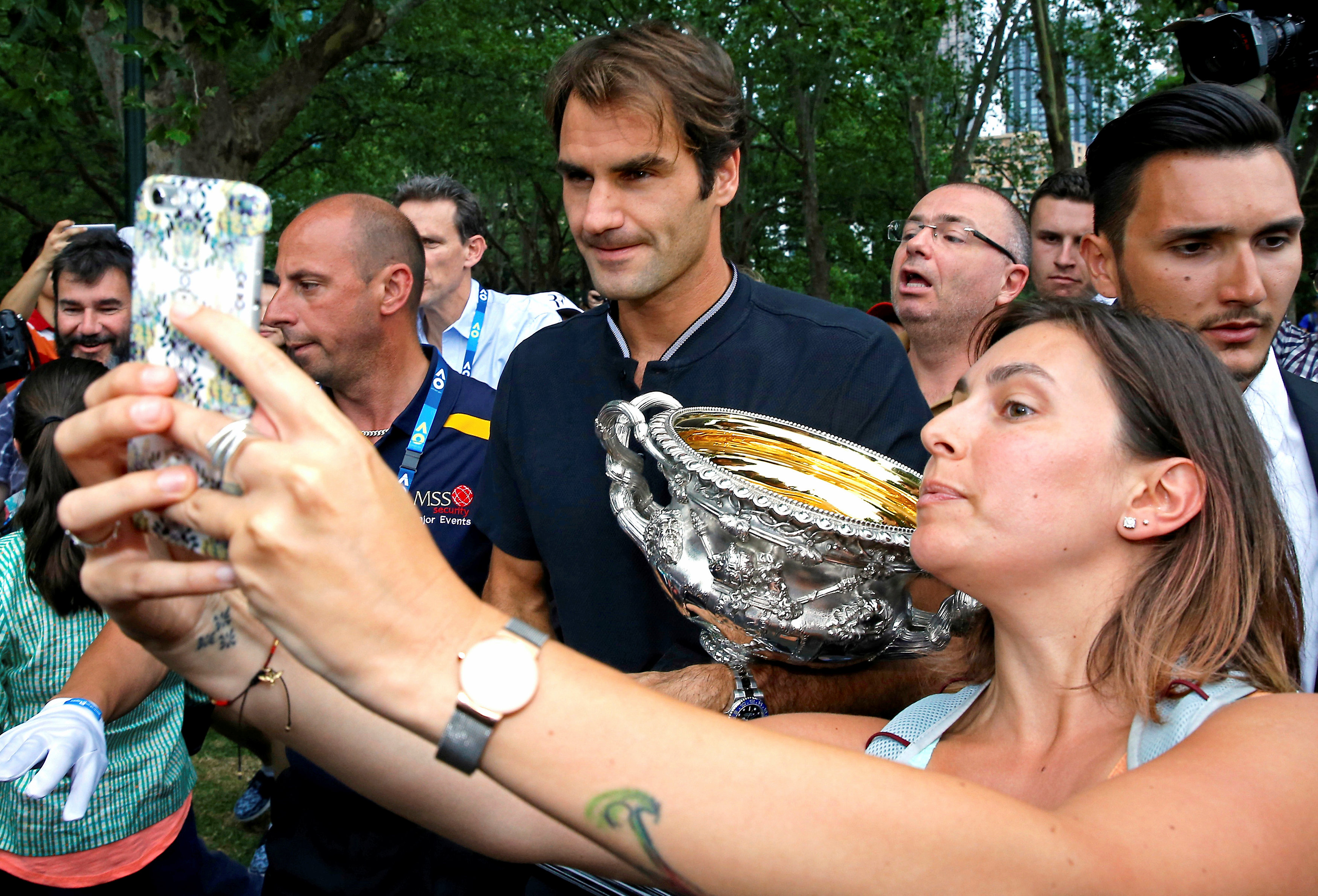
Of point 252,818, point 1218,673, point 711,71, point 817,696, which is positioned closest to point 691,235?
point 711,71

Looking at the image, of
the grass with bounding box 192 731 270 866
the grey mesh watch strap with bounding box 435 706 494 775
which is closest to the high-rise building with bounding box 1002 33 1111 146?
the grass with bounding box 192 731 270 866

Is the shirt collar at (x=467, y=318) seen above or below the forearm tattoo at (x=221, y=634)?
above

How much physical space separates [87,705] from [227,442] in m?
1.82

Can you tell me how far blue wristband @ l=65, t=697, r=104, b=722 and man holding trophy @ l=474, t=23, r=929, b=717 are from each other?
972 millimetres

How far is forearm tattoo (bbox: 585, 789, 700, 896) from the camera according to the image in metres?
1.08

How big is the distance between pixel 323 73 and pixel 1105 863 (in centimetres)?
1228

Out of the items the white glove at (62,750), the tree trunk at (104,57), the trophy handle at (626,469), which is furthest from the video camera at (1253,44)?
the tree trunk at (104,57)

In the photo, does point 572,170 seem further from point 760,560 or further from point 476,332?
point 476,332

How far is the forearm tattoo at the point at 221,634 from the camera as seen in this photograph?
4.99 ft

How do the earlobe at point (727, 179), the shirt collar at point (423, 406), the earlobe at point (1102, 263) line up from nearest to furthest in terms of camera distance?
the earlobe at point (1102, 263) → the earlobe at point (727, 179) → the shirt collar at point (423, 406)

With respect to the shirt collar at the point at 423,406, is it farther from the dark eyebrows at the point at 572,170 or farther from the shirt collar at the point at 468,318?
the shirt collar at the point at 468,318

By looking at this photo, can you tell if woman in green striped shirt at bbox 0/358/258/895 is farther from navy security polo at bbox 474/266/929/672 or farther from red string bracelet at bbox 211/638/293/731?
red string bracelet at bbox 211/638/293/731

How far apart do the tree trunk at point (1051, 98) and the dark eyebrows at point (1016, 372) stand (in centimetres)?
908

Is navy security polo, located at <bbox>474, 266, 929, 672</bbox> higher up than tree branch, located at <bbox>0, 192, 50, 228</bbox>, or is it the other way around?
tree branch, located at <bbox>0, 192, 50, 228</bbox>
